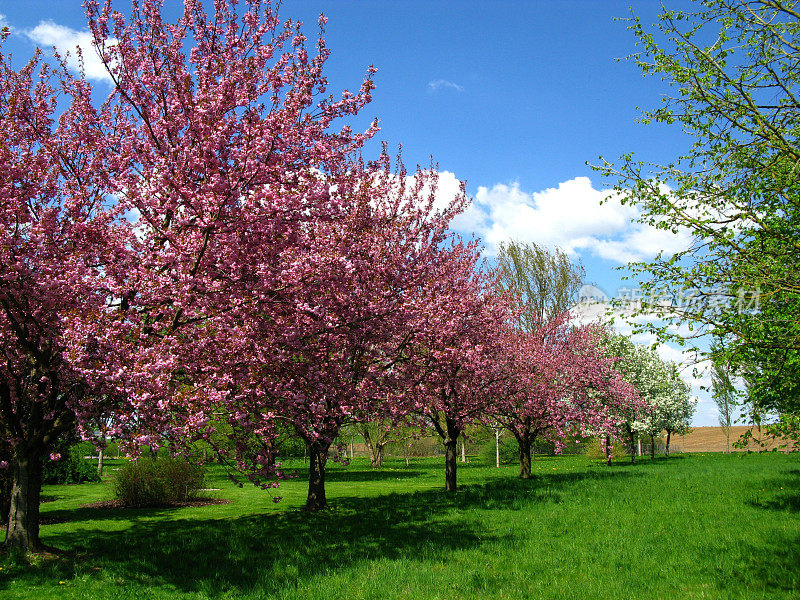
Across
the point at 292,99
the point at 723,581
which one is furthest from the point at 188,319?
the point at 723,581

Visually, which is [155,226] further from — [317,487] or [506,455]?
[506,455]

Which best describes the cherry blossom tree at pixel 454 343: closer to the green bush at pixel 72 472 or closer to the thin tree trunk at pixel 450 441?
the thin tree trunk at pixel 450 441

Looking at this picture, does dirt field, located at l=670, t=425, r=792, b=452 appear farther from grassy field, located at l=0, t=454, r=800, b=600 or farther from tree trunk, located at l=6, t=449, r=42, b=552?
tree trunk, located at l=6, t=449, r=42, b=552

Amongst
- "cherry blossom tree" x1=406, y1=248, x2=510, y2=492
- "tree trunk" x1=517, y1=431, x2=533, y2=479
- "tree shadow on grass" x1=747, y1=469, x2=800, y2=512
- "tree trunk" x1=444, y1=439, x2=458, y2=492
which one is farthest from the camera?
"tree trunk" x1=517, y1=431, x2=533, y2=479

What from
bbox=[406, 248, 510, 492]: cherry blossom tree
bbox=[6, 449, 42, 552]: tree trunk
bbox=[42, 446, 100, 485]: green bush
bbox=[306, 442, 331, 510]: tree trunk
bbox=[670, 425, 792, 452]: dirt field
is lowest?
bbox=[670, 425, 792, 452]: dirt field

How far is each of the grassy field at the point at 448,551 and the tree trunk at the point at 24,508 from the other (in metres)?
0.66

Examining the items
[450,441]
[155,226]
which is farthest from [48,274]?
[450,441]

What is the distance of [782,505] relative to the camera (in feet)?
48.7

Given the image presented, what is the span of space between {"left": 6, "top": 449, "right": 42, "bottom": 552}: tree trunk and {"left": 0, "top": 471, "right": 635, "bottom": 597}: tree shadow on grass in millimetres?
911

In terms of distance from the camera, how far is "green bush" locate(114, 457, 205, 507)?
20266 millimetres

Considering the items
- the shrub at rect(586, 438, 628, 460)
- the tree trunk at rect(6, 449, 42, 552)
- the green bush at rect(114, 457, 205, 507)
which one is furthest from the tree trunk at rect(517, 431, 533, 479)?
the shrub at rect(586, 438, 628, 460)

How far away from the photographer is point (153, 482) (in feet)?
66.8

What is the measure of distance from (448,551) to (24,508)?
8157 millimetres

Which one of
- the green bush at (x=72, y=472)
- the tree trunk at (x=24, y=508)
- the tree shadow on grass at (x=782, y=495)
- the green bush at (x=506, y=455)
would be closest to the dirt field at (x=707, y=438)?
the green bush at (x=506, y=455)
